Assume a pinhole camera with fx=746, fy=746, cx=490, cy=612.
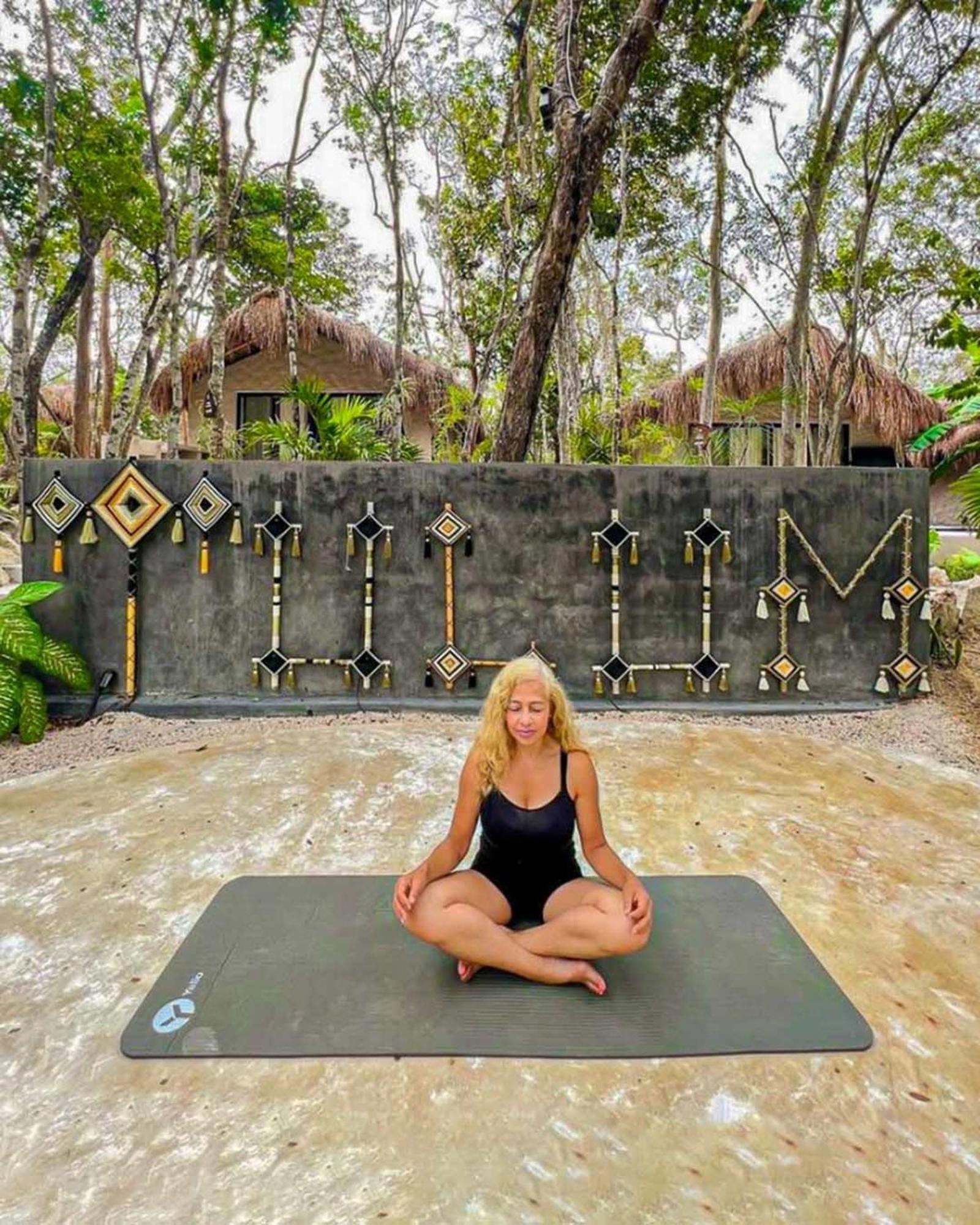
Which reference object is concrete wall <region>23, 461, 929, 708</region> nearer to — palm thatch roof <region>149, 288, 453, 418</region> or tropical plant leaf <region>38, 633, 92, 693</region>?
tropical plant leaf <region>38, 633, 92, 693</region>

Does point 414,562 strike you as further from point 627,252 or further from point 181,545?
point 627,252

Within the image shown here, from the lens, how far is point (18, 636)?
13.3ft

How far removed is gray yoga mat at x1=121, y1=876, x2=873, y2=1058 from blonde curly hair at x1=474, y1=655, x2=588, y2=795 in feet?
1.61

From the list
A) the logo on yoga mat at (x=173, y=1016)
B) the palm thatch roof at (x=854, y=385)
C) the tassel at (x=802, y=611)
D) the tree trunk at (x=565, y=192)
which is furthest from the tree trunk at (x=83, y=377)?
the logo on yoga mat at (x=173, y=1016)

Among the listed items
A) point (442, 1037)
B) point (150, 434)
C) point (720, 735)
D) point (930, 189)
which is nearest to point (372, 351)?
point (150, 434)

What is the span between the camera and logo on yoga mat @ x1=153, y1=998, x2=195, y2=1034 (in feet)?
5.34

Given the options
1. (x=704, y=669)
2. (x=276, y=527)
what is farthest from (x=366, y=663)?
(x=704, y=669)

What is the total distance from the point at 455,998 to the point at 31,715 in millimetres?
3341

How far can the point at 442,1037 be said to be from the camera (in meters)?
1.58

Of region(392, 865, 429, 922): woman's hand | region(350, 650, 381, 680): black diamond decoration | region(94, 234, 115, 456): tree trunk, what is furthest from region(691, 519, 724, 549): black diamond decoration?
region(94, 234, 115, 456): tree trunk

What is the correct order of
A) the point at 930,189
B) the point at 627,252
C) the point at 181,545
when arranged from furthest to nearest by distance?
1. the point at 627,252
2. the point at 930,189
3. the point at 181,545

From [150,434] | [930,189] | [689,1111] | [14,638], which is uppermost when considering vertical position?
[930,189]

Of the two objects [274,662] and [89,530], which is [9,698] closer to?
[89,530]

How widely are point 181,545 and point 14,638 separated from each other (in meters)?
1.03
